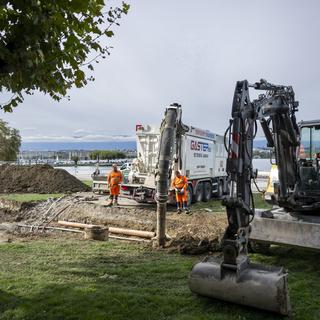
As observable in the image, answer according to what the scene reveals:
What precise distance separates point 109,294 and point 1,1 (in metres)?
3.96

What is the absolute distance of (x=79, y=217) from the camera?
14008mm

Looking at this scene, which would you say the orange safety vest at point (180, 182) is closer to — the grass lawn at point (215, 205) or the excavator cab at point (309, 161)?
the grass lawn at point (215, 205)

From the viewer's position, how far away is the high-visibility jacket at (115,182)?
51.7ft

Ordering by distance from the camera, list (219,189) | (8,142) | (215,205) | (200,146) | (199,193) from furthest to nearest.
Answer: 1. (8,142)
2. (219,189)
3. (199,193)
4. (200,146)
5. (215,205)

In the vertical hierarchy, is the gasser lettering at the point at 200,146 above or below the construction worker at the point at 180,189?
above

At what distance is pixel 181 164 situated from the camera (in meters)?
15.5

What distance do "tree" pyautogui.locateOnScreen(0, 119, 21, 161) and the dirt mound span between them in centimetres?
1197

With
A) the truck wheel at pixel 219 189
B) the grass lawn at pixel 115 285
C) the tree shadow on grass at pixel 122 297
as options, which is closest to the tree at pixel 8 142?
the truck wheel at pixel 219 189

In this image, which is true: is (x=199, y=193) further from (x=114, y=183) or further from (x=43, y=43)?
(x=43, y=43)

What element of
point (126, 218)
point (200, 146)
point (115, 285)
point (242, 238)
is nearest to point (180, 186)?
point (126, 218)

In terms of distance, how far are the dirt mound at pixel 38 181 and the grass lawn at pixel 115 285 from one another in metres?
13.6

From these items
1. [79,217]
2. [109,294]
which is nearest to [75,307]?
[109,294]

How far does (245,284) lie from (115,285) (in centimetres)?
222

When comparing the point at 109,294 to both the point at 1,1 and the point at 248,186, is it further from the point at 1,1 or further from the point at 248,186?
the point at 1,1
